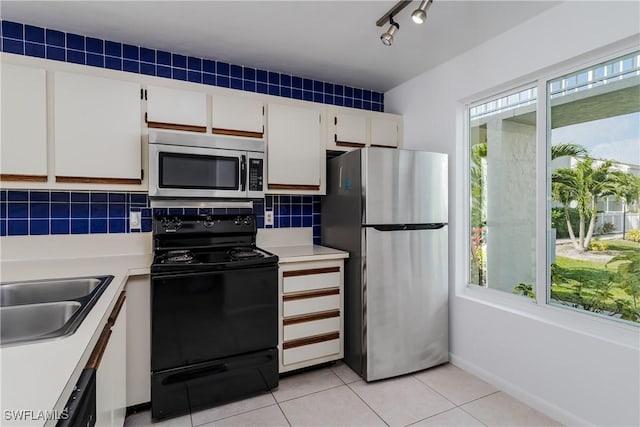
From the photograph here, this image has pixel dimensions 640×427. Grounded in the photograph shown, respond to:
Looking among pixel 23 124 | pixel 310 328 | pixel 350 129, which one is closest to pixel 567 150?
pixel 350 129

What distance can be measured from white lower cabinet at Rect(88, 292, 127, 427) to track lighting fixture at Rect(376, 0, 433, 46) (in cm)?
187

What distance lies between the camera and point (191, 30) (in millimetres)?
2236

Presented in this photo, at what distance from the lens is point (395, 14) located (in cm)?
198

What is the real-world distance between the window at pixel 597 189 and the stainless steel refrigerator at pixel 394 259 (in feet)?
2.40

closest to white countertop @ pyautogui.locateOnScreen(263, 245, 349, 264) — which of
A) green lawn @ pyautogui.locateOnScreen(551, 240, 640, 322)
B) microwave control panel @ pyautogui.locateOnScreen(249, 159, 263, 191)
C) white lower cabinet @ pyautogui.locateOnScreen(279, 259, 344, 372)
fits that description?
white lower cabinet @ pyautogui.locateOnScreen(279, 259, 344, 372)

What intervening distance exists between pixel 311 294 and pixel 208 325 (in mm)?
745

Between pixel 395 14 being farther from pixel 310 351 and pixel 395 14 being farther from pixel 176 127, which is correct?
pixel 310 351

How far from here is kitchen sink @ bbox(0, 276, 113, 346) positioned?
41.2 inches

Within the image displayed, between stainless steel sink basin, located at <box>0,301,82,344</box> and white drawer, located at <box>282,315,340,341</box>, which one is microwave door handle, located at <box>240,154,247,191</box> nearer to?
white drawer, located at <box>282,315,340,341</box>

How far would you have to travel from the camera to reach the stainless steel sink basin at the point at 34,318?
1256 millimetres

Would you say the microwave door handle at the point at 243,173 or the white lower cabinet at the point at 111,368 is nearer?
the white lower cabinet at the point at 111,368

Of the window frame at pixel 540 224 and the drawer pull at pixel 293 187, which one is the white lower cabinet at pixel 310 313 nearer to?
the drawer pull at pixel 293 187

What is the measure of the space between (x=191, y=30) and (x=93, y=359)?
2070 mm

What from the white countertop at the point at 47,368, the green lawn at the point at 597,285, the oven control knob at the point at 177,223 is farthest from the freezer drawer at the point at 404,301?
the white countertop at the point at 47,368
